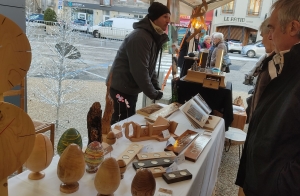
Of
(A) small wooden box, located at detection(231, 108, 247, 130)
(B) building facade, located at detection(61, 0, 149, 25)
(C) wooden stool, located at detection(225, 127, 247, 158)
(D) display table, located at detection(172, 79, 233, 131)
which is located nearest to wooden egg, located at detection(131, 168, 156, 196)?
(D) display table, located at detection(172, 79, 233, 131)

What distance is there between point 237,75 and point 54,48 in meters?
6.29

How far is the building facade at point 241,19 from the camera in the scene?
11.4 meters

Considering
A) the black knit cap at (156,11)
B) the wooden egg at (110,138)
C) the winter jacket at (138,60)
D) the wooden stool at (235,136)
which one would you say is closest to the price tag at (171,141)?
the wooden egg at (110,138)

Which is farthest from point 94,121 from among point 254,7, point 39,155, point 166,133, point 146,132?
point 254,7

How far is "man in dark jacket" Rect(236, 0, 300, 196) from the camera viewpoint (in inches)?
28.0

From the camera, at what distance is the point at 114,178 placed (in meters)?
0.76

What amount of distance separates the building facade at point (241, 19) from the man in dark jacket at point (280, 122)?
11586mm

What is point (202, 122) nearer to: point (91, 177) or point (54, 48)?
point (91, 177)

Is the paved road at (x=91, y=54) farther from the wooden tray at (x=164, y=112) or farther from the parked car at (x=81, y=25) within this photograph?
the wooden tray at (x=164, y=112)

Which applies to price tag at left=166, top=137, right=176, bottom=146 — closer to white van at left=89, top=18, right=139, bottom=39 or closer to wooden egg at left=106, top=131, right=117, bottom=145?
wooden egg at left=106, top=131, right=117, bottom=145

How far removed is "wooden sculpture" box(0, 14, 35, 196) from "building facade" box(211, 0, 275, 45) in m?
12.1

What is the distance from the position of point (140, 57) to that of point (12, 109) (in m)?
1.25

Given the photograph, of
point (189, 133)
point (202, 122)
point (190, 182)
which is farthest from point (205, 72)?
point (190, 182)

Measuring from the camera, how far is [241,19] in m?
12.0
